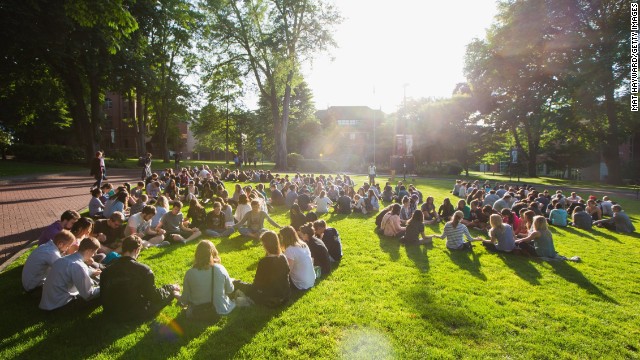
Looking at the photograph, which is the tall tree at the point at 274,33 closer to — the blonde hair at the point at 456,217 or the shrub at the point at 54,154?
the shrub at the point at 54,154

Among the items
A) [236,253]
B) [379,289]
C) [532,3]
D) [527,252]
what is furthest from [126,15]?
[532,3]

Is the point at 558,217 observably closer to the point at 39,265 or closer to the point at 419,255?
the point at 419,255

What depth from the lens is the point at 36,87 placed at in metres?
31.2

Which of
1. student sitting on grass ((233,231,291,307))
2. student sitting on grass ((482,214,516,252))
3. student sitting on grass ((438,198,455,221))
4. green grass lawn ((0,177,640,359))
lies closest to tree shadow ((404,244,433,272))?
green grass lawn ((0,177,640,359))

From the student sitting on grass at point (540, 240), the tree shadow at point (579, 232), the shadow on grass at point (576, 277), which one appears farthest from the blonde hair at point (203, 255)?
the tree shadow at point (579, 232)

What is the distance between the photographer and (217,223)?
10.9 m

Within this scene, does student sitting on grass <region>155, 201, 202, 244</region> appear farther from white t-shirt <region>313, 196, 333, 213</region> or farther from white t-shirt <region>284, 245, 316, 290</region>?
white t-shirt <region>313, 196, 333, 213</region>

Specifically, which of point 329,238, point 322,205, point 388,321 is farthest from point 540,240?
point 322,205

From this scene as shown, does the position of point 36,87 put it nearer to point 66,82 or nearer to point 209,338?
point 66,82

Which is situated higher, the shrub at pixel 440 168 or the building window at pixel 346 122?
the building window at pixel 346 122

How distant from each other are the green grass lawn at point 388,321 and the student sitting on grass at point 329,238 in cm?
31

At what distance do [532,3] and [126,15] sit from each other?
130ft

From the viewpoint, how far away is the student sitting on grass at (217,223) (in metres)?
10.8

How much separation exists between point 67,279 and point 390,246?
790cm
